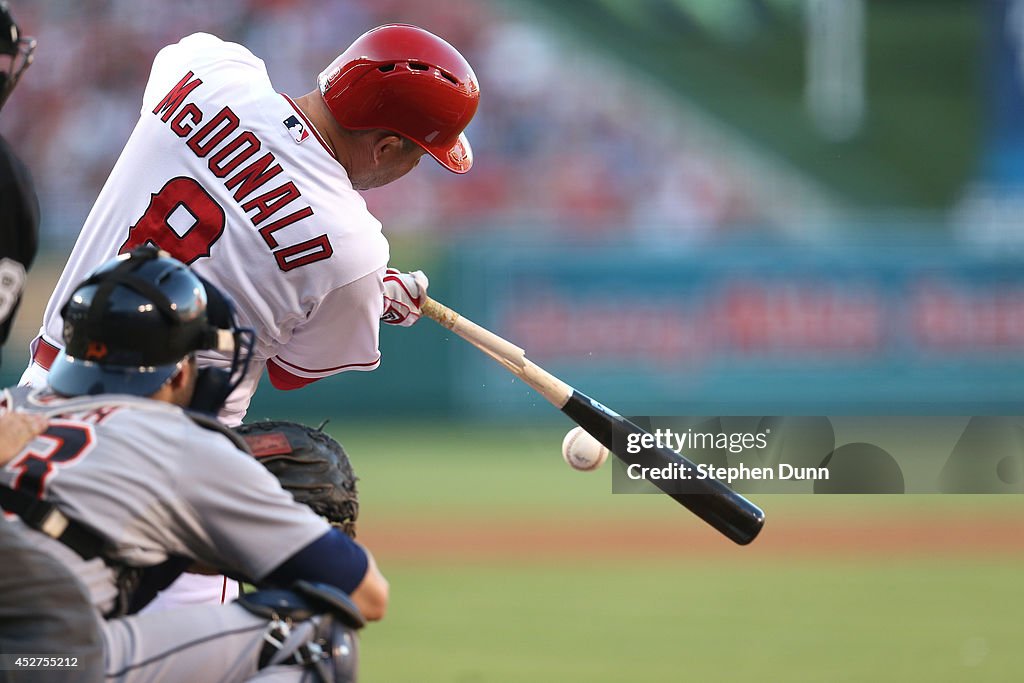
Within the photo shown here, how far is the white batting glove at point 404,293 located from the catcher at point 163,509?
142 centimetres

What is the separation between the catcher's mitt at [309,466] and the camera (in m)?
3.55

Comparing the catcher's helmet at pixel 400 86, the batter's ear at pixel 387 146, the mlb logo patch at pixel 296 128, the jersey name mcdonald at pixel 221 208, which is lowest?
the jersey name mcdonald at pixel 221 208

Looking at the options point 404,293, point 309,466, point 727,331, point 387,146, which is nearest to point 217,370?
point 309,466

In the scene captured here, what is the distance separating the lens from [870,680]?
17.6 feet

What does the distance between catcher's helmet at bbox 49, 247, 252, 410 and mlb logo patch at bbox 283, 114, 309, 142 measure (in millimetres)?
971

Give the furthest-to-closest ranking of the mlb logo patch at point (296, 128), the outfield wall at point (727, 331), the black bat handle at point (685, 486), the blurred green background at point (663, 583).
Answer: the outfield wall at point (727, 331) < the blurred green background at point (663, 583) < the black bat handle at point (685, 486) < the mlb logo patch at point (296, 128)

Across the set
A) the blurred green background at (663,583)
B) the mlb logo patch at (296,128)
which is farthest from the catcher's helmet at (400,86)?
the blurred green background at (663,583)

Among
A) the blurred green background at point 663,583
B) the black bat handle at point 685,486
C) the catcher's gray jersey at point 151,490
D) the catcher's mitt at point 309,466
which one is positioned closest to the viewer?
the catcher's gray jersey at point 151,490

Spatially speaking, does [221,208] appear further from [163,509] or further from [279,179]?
[163,509]

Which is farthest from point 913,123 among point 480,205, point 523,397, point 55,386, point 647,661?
point 55,386

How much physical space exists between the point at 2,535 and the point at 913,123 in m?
18.7

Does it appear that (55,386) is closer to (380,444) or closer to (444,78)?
(444,78)

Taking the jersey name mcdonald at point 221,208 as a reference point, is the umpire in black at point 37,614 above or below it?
below

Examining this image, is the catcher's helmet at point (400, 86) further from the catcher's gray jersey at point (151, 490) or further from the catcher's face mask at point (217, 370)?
the catcher's gray jersey at point (151, 490)
